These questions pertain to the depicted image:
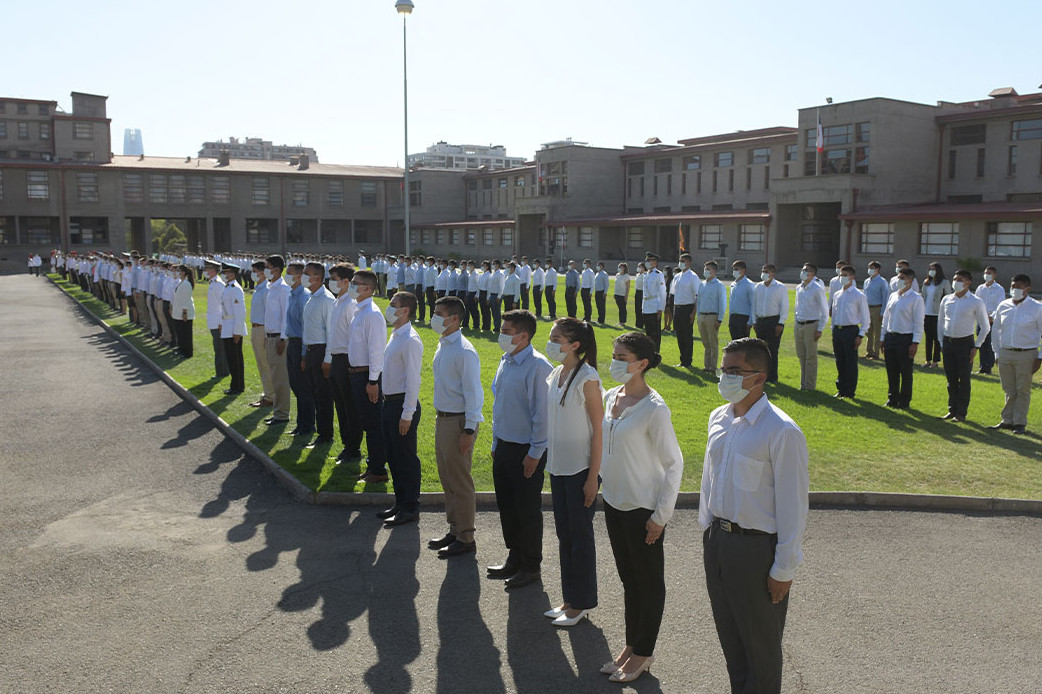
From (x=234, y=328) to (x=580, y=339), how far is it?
10.1 meters

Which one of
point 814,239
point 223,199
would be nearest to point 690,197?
point 814,239

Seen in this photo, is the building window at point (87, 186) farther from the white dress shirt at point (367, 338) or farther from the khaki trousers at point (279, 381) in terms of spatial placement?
the white dress shirt at point (367, 338)

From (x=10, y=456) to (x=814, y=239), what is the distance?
48.9m

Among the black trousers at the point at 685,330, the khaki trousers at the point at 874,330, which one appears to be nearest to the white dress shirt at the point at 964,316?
the black trousers at the point at 685,330

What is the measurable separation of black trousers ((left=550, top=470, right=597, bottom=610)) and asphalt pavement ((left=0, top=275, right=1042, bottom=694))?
0.82ft

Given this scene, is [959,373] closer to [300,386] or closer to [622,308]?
[300,386]

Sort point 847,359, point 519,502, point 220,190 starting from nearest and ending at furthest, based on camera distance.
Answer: point 519,502, point 847,359, point 220,190

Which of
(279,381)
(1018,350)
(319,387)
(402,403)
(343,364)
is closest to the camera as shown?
(402,403)

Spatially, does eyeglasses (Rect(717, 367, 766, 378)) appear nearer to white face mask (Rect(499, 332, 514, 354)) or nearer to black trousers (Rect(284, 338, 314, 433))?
white face mask (Rect(499, 332, 514, 354))

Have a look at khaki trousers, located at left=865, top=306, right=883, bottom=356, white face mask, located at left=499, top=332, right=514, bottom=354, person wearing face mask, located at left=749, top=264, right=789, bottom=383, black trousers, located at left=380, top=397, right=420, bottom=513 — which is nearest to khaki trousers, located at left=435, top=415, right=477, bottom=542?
black trousers, located at left=380, top=397, right=420, bottom=513

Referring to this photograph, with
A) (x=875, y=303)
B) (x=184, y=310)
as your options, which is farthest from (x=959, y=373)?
(x=184, y=310)

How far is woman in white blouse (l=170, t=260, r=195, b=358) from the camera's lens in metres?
18.2

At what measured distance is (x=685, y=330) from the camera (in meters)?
17.2

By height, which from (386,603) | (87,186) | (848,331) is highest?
(87,186)
